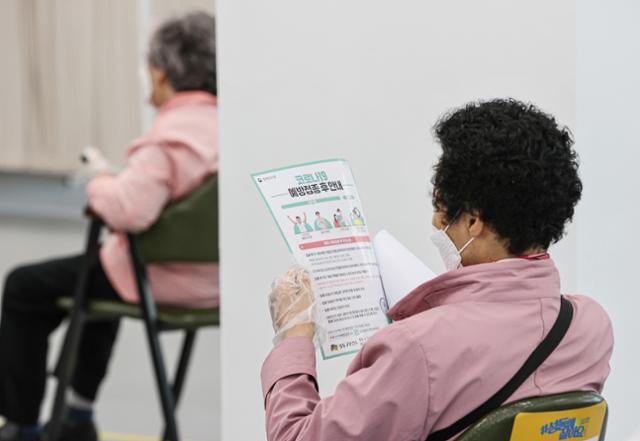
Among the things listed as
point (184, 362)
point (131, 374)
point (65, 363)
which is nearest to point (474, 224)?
point (65, 363)

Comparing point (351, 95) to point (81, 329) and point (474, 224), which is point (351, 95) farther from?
point (81, 329)

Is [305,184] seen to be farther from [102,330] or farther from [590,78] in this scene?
[102,330]

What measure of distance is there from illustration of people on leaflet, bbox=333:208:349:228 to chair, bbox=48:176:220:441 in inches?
54.8

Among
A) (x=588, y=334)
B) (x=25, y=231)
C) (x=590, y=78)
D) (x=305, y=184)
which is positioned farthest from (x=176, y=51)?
(x=25, y=231)

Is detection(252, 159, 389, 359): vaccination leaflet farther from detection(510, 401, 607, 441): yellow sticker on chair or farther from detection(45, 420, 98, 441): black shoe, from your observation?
detection(45, 420, 98, 441): black shoe

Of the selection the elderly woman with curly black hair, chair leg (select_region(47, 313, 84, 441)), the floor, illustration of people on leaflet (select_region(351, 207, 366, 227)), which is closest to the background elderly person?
chair leg (select_region(47, 313, 84, 441))

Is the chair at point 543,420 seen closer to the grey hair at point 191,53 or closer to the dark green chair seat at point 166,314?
the dark green chair seat at point 166,314

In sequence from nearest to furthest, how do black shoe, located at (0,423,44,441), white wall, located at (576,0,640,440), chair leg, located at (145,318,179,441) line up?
white wall, located at (576,0,640,440) < chair leg, located at (145,318,179,441) < black shoe, located at (0,423,44,441)

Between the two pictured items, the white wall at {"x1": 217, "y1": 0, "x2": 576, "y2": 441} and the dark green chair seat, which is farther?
the dark green chair seat

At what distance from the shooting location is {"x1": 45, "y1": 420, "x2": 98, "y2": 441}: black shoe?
3227 mm

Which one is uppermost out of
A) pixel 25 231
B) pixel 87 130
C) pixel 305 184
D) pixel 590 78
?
pixel 590 78

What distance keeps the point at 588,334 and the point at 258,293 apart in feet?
3.11

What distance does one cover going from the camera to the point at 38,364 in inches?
124

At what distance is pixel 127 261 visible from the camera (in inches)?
118
